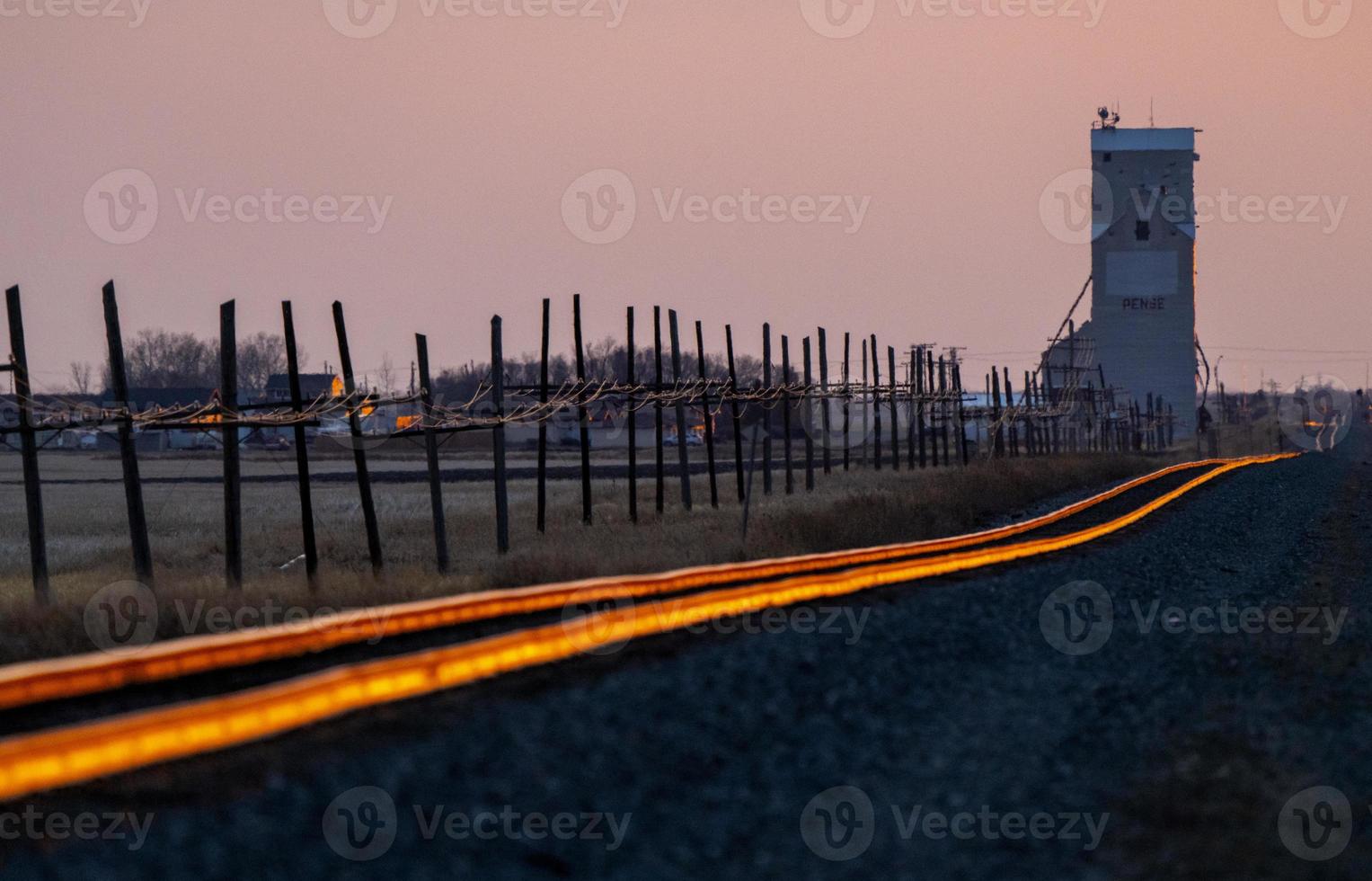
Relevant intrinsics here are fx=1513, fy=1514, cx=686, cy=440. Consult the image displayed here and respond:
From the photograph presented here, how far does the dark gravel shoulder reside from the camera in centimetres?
765

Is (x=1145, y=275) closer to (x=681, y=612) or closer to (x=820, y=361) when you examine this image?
(x=820, y=361)

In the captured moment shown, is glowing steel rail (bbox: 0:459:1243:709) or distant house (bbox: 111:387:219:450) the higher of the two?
glowing steel rail (bbox: 0:459:1243:709)

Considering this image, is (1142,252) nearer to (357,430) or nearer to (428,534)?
(428,534)

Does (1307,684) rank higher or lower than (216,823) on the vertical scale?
lower

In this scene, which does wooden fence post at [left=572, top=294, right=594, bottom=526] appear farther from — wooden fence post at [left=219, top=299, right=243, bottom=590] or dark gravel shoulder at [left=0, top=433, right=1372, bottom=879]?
dark gravel shoulder at [left=0, top=433, right=1372, bottom=879]

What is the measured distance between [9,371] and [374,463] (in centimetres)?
7721

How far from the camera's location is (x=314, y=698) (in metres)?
9.53

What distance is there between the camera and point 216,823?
23.9 feet

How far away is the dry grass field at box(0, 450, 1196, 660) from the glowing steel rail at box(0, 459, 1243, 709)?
2.05m

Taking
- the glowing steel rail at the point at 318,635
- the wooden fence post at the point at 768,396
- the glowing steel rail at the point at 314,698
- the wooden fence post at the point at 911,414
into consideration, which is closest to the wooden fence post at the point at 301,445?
the glowing steel rail at the point at 318,635

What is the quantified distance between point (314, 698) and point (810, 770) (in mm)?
3245

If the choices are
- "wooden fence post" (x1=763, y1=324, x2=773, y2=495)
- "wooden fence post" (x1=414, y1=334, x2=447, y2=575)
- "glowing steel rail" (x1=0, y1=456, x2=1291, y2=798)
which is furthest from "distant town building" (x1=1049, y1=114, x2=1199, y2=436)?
"glowing steel rail" (x1=0, y1=456, x2=1291, y2=798)

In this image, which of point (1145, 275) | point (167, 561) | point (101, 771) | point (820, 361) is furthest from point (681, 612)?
point (1145, 275)

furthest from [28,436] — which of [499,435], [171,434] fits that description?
[171,434]
